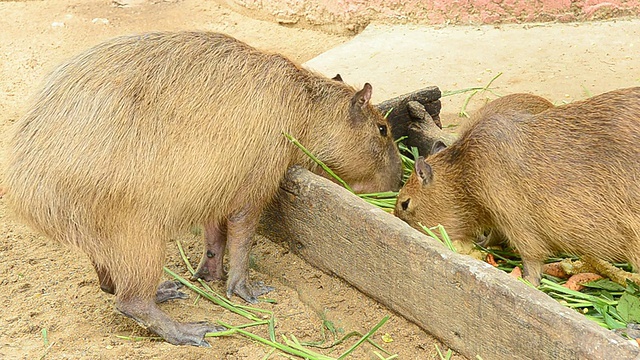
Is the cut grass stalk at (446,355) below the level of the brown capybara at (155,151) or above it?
below

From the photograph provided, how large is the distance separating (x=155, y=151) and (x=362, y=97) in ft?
3.97

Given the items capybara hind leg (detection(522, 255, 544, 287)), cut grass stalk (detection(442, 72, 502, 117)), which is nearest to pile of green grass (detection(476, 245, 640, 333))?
capybara hind leg (detection(522, 255, 544, 287))

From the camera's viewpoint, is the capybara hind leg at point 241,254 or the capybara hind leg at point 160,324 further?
the capybara hind leg at point 241,254

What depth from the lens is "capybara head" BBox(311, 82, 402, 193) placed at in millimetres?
4168

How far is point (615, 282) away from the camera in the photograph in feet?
11.5

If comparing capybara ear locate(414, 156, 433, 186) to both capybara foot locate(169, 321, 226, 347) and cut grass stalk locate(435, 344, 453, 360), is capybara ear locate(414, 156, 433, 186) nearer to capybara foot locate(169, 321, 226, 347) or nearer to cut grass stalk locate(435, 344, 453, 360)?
cut grass stalk locate(435, 344, 453, 360)

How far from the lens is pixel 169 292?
3.96 meters

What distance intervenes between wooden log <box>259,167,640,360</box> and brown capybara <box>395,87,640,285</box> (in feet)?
1.64

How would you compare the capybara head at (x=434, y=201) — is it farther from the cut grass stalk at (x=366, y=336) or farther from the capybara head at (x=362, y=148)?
the cut grass stalk at (x=366, y=336)

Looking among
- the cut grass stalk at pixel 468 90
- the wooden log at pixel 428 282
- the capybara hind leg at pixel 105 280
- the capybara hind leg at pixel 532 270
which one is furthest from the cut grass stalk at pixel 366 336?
the cut grass stalk at pixel 468 90

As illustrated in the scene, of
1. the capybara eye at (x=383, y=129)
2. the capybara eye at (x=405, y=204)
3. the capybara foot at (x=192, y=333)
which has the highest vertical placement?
the capybara eye at (x=383, y=129)

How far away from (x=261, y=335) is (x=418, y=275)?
74 cm

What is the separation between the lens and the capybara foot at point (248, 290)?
3877mm

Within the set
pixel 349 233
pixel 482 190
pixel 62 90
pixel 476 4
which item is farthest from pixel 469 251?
pixel 476 4
